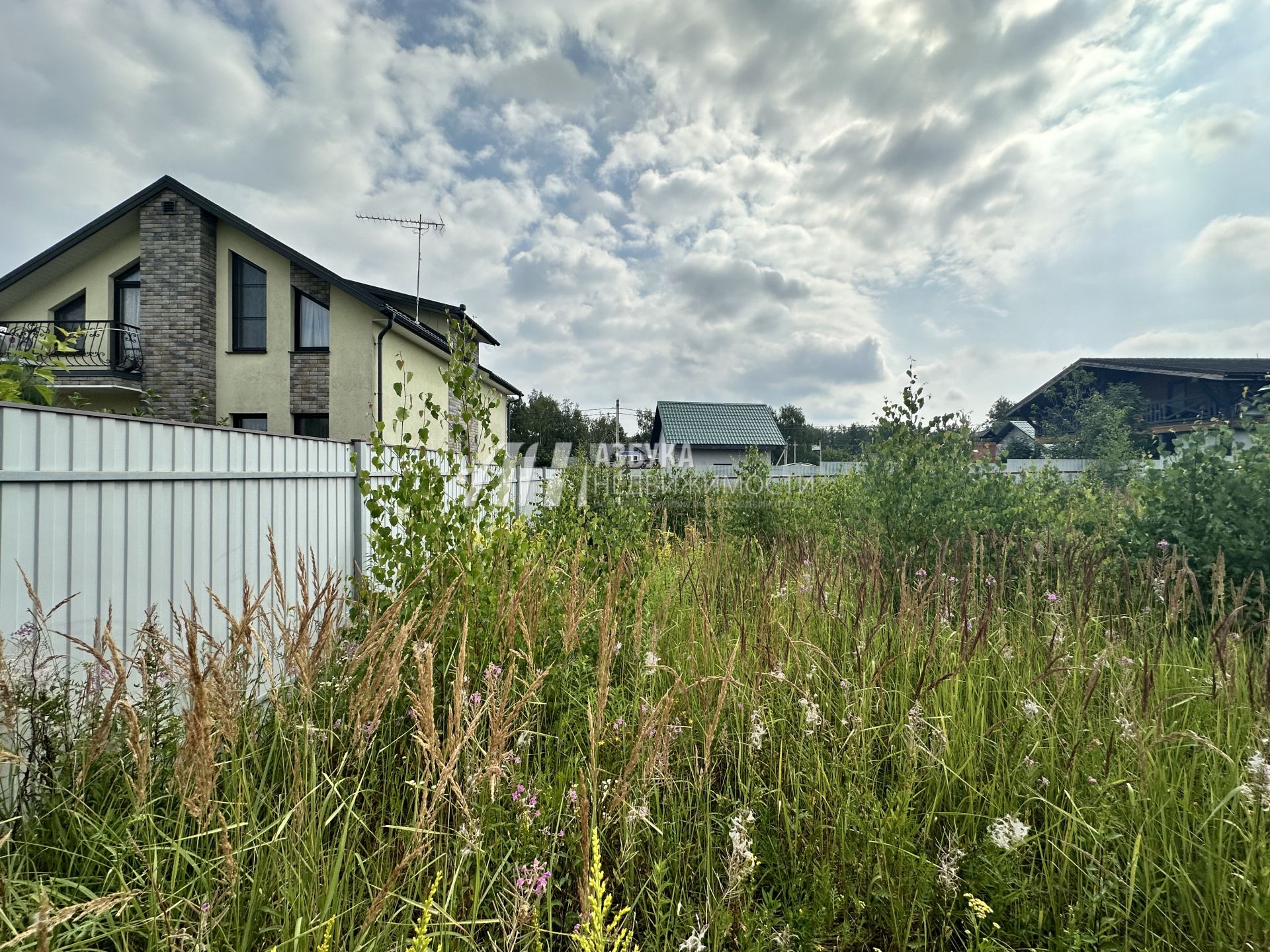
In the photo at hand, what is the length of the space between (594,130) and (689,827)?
25.9ft

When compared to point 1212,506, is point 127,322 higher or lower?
higher

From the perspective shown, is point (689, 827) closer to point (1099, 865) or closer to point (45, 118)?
point (1099, 865)

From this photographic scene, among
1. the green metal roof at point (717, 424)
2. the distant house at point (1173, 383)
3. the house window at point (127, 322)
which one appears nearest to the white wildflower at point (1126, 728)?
the house window at point (127, 322)

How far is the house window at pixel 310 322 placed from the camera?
13.1 meters

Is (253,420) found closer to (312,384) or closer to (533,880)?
(312,384)

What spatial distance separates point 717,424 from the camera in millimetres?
33438

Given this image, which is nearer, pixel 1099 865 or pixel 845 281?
pixel 1099 865

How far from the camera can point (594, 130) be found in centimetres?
715

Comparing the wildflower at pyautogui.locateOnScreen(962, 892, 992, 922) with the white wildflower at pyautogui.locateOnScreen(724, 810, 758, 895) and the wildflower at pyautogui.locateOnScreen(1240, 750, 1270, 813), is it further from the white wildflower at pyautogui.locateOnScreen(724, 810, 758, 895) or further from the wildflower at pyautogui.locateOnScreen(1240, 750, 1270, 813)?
the wildflower at pyautogui.locateOnScreen(1240, 750, 1270, 813)

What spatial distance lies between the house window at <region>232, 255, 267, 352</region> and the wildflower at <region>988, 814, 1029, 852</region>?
52.8ft

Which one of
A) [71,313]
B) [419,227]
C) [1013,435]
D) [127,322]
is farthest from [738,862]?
[1013,435]

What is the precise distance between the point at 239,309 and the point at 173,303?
125cm

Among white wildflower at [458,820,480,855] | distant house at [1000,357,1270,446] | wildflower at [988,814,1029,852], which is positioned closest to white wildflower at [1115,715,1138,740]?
wildflower at [988,814,1029,852]

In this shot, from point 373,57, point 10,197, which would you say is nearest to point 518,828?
point 373,57
